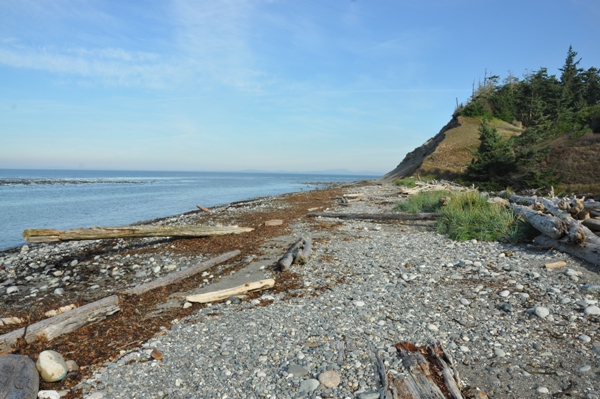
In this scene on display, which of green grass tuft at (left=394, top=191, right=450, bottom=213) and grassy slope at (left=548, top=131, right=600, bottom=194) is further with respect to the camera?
grassy slope at (left=548, top=131, right=600, bottom=194)

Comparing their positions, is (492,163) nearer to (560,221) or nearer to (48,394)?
(560,221)

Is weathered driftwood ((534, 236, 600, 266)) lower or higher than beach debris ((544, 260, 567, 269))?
higher

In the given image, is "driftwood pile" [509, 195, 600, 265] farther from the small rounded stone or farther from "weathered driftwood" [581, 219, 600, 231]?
the small rounded stone

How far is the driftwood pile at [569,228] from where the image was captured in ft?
23.9

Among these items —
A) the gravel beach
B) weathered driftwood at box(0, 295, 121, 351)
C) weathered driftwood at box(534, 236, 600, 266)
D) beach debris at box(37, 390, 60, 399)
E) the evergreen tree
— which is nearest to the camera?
beach debris at box(37, 390, 60, 399)

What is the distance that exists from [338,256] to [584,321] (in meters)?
4.87

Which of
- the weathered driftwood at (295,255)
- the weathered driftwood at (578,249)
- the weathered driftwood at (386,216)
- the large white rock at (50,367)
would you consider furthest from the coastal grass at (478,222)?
the large white rock at (50,367)

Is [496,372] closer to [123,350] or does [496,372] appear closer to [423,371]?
[423,371]

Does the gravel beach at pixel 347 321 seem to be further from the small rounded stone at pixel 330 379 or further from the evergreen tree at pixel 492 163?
the evergreen tree at pixel 492 163

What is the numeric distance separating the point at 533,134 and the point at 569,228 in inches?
696

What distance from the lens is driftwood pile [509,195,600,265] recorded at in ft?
23.9

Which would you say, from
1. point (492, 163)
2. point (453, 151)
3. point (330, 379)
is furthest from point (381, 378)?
point (453, 151)

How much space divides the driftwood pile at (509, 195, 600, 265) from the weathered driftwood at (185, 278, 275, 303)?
6350 mm

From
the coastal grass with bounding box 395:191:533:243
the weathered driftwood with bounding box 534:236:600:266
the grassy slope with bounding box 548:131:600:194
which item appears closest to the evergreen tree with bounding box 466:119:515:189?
the grassy slope with bounding box 548:131:600:194
